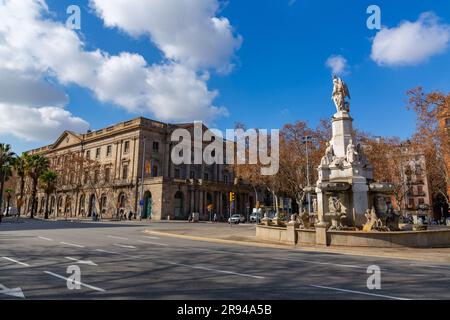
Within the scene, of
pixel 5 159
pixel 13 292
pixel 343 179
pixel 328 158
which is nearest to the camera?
pixel 13 292

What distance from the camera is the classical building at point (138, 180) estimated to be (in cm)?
5459

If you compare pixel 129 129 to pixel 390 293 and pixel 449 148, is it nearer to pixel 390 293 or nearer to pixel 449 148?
pixel 449 148

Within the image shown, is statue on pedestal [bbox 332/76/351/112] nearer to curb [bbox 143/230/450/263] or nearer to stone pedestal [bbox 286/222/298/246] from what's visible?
stone pedestal [bbox 286/222/298/246]

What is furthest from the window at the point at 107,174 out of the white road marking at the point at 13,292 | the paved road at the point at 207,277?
the white road marking at the point at 13,292

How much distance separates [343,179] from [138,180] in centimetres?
4295

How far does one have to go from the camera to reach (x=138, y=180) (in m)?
56.0

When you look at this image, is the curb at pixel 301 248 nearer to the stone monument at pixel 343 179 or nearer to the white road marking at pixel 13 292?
the stone monument at pixel 343 179

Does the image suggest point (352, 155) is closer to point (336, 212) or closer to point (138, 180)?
point (336, 212)

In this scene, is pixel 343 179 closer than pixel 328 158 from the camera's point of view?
Yes

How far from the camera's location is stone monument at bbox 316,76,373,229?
59.6ft

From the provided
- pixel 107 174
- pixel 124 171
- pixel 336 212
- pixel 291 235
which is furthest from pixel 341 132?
pixel 107 174

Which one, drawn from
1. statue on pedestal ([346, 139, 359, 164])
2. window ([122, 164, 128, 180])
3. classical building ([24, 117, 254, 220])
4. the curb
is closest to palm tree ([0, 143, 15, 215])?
classical building ([24, 117, 254, 220])
